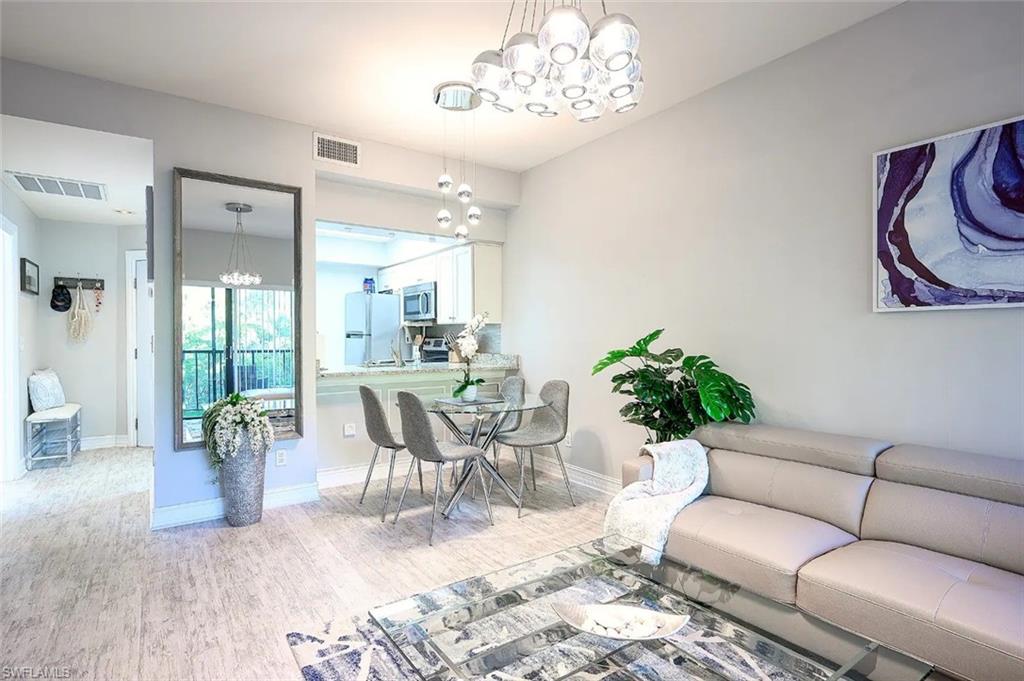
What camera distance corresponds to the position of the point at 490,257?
526cm

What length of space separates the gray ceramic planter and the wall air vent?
279 centimetres

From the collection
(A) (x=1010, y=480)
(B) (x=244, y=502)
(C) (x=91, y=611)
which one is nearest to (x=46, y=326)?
(B) (x=244, y=502)

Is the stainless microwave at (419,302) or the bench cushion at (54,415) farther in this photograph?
the stainless microwave at (419,302)

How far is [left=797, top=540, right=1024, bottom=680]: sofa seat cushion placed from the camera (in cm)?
149

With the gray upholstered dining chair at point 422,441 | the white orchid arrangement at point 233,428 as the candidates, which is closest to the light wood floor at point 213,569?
the gray upholstered dining chair at point 422,441

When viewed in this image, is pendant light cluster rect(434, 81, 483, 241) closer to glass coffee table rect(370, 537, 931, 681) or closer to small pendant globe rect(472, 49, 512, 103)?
small pendant globe rect(472, 49, 512, 103)

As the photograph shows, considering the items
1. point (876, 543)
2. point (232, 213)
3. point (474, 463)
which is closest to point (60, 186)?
point (232, 213)

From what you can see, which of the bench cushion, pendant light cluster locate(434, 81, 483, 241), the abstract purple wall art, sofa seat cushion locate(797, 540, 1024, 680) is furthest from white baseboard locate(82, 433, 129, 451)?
the abstract purple wall art

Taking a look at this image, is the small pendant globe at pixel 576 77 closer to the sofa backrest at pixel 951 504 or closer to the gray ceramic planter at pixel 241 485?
the sofa backrest at pixel 951 504

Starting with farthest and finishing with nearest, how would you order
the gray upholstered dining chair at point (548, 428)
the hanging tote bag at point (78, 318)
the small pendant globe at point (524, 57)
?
the hanging tote bag at point (78, 318) → the gray upholstered dining chair at point (548, 428) → the small pendant globe at point (524, 57)

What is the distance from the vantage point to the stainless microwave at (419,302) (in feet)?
19.5

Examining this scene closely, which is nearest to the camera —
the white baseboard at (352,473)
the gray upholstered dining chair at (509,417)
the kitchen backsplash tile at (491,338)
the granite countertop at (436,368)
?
the gray upholstered dining chair at (509,417)

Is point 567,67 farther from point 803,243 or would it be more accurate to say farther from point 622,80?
point 803,243

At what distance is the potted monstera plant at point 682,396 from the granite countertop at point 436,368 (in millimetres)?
1917
